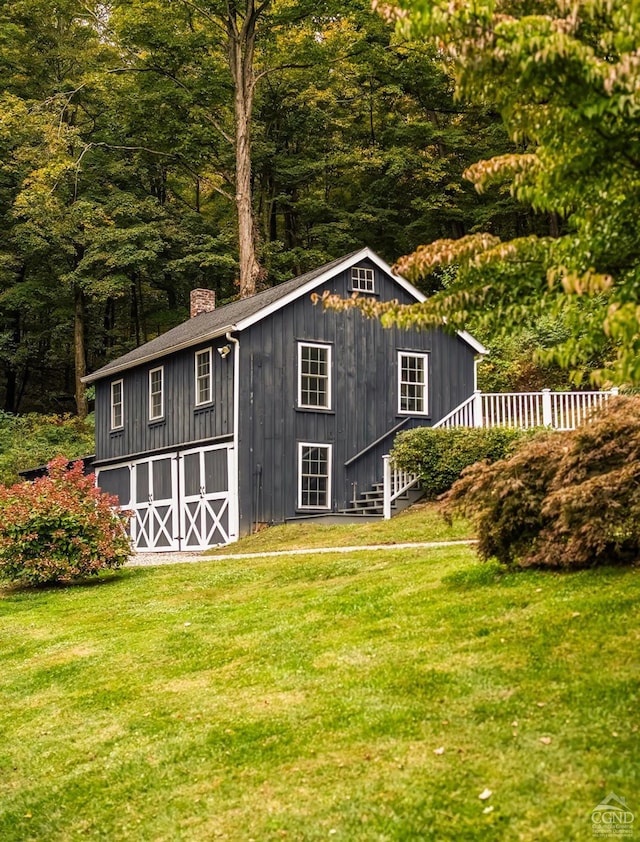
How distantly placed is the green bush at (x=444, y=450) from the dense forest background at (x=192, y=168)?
16303mm

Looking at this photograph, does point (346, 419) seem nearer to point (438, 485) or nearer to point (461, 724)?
point (438, 485)

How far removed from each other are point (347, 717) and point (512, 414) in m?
15.1

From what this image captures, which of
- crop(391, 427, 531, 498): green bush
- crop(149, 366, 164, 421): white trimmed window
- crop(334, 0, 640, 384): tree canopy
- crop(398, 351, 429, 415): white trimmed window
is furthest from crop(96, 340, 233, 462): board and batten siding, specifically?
crop(334, 0, 640, 384): tree canopy

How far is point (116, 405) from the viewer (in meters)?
27.7

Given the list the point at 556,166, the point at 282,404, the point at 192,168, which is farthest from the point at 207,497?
the point at 192,168

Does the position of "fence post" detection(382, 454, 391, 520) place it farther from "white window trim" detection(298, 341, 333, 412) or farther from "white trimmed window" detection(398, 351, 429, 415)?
"white trimmed window" detection(398, 351, 429, 415)

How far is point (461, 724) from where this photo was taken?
652cm

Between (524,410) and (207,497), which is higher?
(524,410)

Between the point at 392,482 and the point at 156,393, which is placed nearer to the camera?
the point at 392,482

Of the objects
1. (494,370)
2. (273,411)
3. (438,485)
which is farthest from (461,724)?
(494,370)

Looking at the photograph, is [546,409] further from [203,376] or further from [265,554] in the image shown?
[203,376]

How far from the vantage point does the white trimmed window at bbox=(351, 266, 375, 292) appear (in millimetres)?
23406

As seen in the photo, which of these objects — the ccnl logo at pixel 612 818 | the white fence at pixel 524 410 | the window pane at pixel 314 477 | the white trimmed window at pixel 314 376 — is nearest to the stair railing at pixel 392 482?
the white fence at pixel 524 410

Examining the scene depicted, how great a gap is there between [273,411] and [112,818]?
16.1 meters
